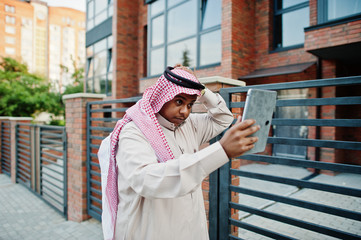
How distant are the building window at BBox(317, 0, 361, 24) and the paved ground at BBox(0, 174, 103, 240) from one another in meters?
7.57

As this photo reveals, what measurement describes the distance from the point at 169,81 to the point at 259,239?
321 cm

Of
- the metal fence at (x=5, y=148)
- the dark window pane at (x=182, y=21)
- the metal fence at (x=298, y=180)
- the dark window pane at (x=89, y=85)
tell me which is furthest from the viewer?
the dark window pane at (x=89, y=85)

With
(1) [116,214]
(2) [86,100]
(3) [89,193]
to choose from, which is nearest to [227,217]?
(1) [116,214]

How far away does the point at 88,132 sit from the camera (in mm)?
4195

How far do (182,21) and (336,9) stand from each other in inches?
222

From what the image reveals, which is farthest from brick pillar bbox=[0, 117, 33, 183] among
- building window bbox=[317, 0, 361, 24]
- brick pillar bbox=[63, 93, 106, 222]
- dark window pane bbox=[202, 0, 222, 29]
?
building window bbox=[317, 0, 361, 24]

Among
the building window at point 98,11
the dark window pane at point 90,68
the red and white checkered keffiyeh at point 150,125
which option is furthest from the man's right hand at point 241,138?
the dark window pane at point 90,68

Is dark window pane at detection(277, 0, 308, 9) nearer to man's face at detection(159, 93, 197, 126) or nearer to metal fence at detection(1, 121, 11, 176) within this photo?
man's face at detection(159, 93, 197, 126)

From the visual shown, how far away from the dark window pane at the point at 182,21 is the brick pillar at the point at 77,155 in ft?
21.4

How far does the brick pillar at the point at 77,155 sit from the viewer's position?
13.8 ft

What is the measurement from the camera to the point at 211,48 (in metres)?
8.95

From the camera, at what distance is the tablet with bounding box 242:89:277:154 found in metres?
0.93

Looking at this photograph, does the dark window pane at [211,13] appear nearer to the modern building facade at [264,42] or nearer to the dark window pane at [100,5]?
the modern building facade at [264,42]

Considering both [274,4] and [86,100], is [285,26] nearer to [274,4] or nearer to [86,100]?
[274,4]
